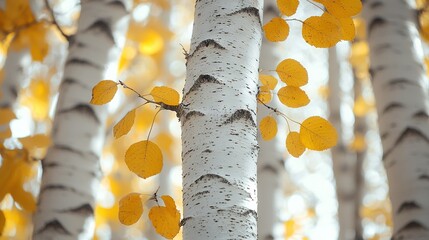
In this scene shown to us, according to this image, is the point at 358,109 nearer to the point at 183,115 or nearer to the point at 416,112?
the point at 416,112

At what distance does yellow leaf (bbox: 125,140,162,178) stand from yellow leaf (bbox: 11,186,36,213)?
661 millimetres

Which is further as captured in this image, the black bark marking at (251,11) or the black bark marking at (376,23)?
the black bark marking at (376,23)

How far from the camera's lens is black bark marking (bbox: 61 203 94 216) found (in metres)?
1.38

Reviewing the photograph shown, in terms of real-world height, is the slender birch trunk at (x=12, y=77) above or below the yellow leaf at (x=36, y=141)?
above

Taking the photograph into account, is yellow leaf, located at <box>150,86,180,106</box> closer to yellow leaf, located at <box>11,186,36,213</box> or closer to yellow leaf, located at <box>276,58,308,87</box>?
yellow leaf, located at <box>276,58,308,87</box>

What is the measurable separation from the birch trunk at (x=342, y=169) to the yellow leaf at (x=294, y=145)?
1.33m

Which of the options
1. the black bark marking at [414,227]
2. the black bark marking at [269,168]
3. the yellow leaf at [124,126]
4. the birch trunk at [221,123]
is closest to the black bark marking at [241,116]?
the birch trunk at [221,123]

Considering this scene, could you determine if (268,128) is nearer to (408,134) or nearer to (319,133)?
(319,133)

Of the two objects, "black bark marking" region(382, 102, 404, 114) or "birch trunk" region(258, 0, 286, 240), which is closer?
"black bark marking" region(382, 102, 404, 114)

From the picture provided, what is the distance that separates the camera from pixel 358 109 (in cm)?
286

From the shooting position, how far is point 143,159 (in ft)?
2.89

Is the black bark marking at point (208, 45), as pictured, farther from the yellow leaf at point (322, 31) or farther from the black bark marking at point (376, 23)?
the black bark marking at point (376, 23)

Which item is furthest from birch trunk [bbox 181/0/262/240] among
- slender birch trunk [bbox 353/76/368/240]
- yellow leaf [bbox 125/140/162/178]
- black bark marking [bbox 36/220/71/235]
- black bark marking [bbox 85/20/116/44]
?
slender birch trunk [bbox 353/76/368/240]

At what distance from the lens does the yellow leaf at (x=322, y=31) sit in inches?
39.0
